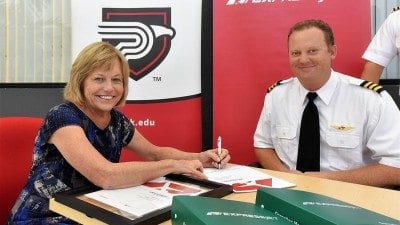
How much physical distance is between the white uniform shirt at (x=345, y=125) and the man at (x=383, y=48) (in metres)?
0.32

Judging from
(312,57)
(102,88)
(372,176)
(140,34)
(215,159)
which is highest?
(140,34)

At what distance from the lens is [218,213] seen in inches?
31.1

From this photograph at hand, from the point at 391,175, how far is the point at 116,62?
1.32 metres

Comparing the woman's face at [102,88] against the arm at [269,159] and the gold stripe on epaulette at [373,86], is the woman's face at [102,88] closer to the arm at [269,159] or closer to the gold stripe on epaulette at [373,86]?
the arm at [269,159]

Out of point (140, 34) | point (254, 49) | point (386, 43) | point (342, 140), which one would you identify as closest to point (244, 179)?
point (342, 140)

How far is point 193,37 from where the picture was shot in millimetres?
2631

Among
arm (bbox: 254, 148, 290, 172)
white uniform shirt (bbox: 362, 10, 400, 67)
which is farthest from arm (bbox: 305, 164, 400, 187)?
white uniform shirt (bbox: 362, 10, 400, 67)

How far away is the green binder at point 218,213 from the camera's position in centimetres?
75

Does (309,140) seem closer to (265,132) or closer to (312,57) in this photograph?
(265,132)

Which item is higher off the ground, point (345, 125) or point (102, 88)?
point (102, 88)

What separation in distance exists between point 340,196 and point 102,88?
38.0 inches

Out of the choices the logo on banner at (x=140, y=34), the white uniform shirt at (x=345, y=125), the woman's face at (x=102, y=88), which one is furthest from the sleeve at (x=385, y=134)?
the logo on banner at (x=140, y=34)

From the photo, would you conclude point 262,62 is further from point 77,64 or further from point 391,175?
point 77,64

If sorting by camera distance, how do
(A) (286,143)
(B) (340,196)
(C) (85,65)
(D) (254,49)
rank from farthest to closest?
(D) (254,49) < (A) (286,143) < (C) (85,65) < (B) (340,196)
